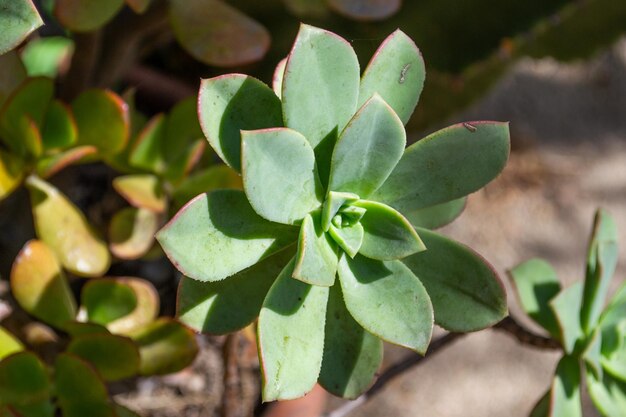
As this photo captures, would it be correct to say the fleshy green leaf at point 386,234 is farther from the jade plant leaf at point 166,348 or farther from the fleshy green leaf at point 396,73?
the jade plant leaf at point 166,348

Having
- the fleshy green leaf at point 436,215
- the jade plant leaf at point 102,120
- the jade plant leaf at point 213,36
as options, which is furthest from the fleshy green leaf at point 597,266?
the jade plant leaf at point 102,120

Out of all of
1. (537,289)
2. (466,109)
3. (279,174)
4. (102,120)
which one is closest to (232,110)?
(279,174)

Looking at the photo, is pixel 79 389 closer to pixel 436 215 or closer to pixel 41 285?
pixel 41 285

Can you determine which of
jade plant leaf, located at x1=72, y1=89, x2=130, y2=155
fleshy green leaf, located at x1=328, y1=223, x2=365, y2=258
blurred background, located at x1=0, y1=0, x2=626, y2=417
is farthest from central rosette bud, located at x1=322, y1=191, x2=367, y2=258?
jade plant leaf, located at x1=72, y1=89, x2=130, y2=155

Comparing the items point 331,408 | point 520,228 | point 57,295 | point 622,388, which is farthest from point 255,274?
point 520,228

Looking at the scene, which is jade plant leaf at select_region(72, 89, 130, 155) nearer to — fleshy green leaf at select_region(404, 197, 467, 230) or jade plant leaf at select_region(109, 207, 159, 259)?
jade plant leaf at select_region(109, 207, 159, 259)

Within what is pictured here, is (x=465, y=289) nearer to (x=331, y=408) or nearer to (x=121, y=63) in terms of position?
(x=121, y=63)
